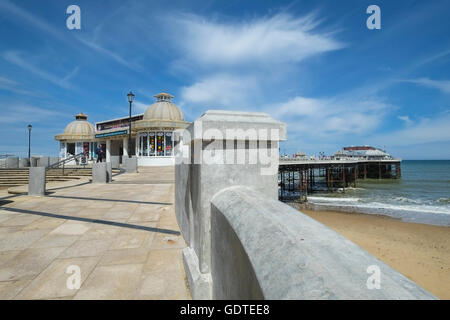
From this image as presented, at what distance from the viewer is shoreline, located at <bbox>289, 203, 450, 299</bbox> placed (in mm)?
7750

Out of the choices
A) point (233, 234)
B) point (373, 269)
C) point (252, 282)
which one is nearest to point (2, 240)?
point (233, 234)

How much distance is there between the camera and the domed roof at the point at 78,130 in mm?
34000

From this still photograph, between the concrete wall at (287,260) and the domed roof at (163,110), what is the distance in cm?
2612

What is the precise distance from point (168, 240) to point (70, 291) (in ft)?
4.88

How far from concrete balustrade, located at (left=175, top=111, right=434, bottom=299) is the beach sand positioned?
8.40m

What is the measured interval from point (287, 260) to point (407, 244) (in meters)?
13.7

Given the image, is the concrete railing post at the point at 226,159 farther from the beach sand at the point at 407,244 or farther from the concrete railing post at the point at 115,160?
the concrete railing post at the point at 115,160

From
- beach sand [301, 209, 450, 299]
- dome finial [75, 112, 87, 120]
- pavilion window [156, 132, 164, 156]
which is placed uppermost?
dome finial [75, 112, 87, 120]

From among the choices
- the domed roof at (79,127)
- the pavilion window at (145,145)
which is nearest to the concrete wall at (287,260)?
the pavilion window at (145,145)

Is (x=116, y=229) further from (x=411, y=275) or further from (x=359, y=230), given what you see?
(x=359, y=230)

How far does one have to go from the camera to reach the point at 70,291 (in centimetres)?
221

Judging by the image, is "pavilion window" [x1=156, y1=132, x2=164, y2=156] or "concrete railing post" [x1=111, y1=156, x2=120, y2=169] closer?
"concrete railing post" [x1=111, y1=156, x2=120, y2=169]

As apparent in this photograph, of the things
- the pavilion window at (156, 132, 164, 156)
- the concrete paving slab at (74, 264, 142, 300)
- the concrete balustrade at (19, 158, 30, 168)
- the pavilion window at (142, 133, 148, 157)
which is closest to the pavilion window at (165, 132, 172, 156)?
the pavilion window at (156, 132, 164, 156)

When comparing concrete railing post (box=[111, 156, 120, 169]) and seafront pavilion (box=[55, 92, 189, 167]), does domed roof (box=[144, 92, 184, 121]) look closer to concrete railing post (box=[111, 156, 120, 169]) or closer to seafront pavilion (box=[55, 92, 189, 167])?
seafront pavilion (box=[55, 92, 189, 167])
